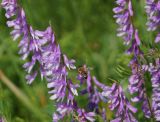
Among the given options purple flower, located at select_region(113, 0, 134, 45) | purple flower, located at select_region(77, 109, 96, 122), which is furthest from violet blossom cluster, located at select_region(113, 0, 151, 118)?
purple flower, located at select_region(77, 109, 96, 122)

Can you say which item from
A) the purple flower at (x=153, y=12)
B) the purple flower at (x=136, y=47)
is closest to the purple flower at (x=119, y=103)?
the purple flower at (x=136, y=47)

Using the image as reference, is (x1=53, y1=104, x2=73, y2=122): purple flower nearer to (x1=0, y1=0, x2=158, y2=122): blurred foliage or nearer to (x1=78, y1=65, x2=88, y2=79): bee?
(x1=78, y1=65, x2=88, y2=79): bee

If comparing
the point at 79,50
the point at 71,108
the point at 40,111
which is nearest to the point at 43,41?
the point at 71,108

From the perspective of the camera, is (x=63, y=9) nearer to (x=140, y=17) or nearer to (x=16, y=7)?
(x=140, y=17)

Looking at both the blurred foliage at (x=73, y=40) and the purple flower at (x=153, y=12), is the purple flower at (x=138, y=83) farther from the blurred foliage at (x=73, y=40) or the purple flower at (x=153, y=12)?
the blurred foliage at (x=73, y=40)

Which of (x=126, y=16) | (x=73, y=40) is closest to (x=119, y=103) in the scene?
(x=126, y=16)

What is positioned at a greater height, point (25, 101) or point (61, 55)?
point (61, 55)

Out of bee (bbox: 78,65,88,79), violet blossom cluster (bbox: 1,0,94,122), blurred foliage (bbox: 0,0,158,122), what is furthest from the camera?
blurred foliage (bbox: 0,0,158,122)
